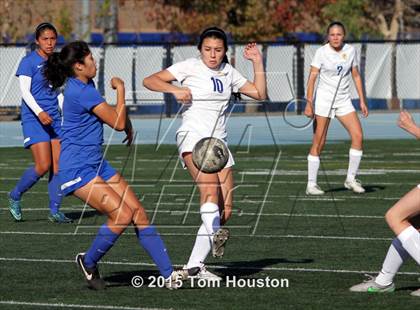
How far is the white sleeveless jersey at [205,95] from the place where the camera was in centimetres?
940

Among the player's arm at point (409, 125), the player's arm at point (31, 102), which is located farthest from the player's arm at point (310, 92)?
the player's arm at point (409, 125)

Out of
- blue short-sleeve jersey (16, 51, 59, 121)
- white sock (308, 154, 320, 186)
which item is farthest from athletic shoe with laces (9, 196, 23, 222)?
white sock (308, 154, 320, 186)

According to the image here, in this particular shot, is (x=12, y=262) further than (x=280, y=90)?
No

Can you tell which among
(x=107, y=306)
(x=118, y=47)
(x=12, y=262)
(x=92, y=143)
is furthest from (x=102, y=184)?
(x=118, y=47)

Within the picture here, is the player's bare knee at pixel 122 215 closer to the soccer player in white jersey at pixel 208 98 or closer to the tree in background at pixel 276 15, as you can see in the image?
the soccer player in white jersey at pixel 208 98

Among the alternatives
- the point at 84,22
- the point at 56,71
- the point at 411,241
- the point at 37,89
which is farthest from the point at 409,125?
the point at 84,22

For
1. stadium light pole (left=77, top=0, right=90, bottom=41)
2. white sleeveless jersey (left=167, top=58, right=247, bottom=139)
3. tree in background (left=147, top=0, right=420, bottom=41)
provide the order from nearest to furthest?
white sleeveless jersey (left=167, top=58, right=247, bottom=139), tree in background (left=147, top=0, right=420, bottom=41), stadium light pole (left=77, top=0, right=90, bottom=41)

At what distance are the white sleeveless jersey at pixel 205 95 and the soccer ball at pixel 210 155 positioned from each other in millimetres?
143

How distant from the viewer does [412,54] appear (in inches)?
1362

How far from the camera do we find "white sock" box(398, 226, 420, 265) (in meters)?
8.18

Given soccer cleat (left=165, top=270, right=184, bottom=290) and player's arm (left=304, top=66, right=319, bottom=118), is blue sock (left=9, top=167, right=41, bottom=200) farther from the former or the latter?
soccer cleat (left=165, top=270, right=184, bottom=290)

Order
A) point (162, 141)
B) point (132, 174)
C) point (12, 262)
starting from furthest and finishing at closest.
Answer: point (162, 141) → point (132, 174) → point (12, 262)

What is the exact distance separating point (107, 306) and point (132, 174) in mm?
10626

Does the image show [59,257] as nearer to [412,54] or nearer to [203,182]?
[203,182]
